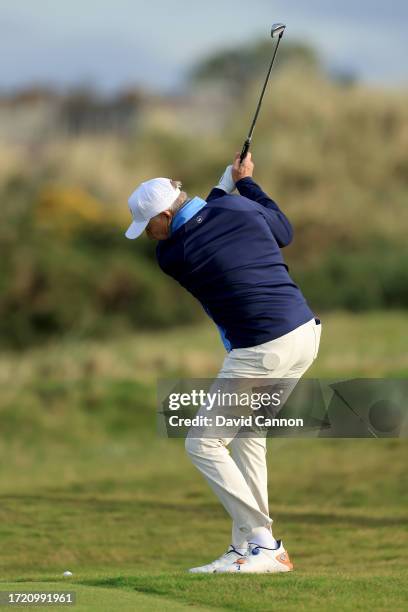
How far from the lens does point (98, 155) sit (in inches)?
2191

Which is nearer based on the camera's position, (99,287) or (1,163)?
(99,287)

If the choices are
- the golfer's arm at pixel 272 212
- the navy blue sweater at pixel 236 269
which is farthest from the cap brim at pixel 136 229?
the golfer's arm at pixel 272 212

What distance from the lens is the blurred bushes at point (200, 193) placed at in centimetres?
3853

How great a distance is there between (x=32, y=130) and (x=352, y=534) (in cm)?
6876

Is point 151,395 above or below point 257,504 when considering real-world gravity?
below

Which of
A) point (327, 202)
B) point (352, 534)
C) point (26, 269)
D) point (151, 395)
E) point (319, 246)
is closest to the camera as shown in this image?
point (352, 534)

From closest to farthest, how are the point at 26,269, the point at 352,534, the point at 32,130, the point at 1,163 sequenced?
the point at 352,534 → the point at 26,269 → the point at 1,163 → the point at 32,130

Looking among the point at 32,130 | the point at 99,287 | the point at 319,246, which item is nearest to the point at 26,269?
the point at 99,287

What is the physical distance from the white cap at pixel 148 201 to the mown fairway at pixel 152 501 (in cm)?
195

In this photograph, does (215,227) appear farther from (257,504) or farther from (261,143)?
(261,143)

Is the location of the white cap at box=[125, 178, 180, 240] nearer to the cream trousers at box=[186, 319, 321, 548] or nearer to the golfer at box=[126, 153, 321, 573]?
the golfer at box=[126, 153, 321, 573]

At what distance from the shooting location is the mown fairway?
7438 millimetres

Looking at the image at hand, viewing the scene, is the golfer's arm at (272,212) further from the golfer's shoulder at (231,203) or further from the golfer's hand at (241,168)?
the golfer's shoulder at (231,203)

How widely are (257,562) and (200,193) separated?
43.7m
